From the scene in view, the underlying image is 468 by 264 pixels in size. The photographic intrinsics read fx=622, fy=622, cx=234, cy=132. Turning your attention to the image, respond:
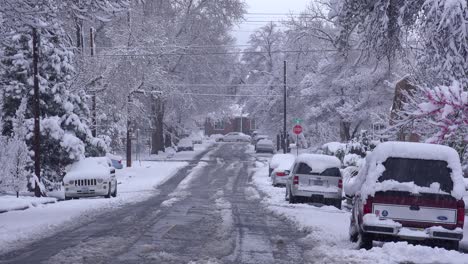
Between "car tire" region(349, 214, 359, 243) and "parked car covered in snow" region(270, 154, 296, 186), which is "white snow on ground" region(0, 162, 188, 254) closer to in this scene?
"car tire" region(349, 214, 359, 243)

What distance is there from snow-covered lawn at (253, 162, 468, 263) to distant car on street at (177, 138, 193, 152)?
4783cm

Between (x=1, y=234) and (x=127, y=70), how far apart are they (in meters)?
29.5

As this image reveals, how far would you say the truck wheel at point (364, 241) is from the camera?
10.7m

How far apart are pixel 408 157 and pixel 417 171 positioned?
282mm

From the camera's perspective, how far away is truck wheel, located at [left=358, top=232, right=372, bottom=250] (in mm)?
10672

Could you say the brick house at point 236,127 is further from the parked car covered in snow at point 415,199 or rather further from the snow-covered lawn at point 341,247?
the parked car covered in snow at point 415,199

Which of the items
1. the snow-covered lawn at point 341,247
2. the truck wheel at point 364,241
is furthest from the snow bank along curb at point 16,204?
the truck wheel at point 364,241

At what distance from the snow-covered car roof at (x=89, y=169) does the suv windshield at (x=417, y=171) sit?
49.5 feet

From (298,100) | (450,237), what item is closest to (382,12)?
(450,237)

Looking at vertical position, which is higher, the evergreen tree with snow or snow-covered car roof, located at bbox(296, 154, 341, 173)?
the evergreen tree with snow

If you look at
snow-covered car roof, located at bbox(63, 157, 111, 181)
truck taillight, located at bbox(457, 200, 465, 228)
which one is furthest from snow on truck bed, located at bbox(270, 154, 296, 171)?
truck taillight, located at bbox(457, 200, 465, 228)

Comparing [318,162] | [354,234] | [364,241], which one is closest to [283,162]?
[318,162]

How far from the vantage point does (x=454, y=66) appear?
12.3 m

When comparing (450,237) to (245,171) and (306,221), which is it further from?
(245,171)
